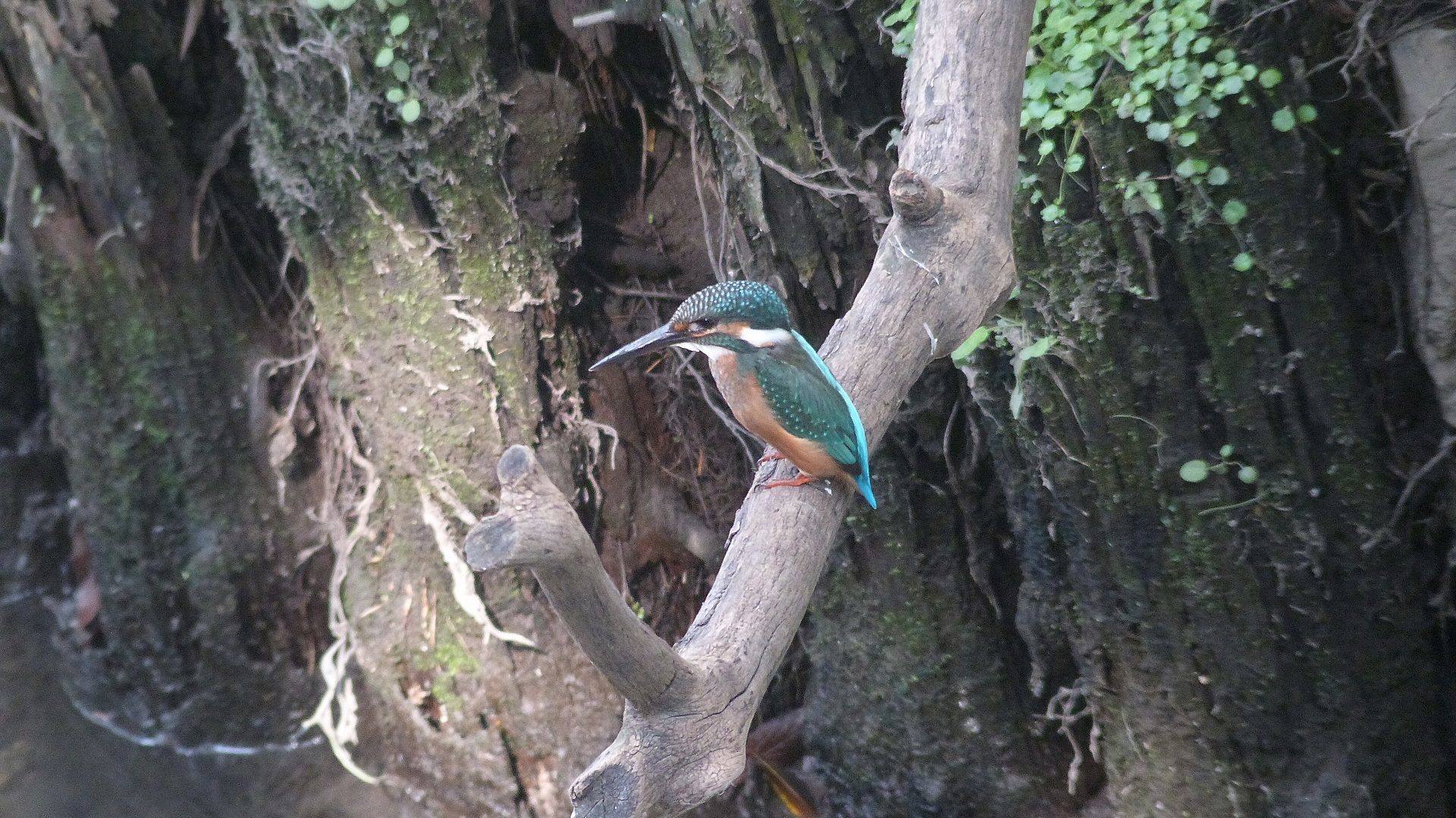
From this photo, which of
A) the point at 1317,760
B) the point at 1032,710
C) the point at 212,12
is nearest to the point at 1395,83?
the point at 1317,760

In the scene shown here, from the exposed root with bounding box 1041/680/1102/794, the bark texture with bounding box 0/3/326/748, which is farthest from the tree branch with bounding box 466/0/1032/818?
the bark texture with bounding box 0/3/326/748

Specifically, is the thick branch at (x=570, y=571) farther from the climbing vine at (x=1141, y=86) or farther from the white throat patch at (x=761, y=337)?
the climbing vine at (x=1141, y=86)

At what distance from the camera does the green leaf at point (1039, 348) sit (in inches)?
95.0

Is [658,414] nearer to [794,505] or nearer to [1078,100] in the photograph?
[1078,100]

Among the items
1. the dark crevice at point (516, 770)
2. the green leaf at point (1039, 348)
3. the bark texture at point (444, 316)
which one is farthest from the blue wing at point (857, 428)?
the dark crevice at point (516, 770)

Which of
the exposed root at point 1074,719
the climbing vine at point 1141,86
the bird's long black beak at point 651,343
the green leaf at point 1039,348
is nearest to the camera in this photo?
the bird's long black beak at point 651,343

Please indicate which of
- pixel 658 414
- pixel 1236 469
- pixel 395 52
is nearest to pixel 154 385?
pixel 395 52

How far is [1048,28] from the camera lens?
2287 millimetres

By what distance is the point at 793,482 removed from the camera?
1.65 metres

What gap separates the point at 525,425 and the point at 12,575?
305 centimetres

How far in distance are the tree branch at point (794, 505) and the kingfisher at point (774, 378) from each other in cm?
6

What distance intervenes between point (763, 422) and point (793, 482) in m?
0.15

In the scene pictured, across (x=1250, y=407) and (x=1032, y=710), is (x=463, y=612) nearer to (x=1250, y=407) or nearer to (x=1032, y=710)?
(x=1032, y=710)

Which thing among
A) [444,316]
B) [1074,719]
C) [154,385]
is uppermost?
[154,385]
